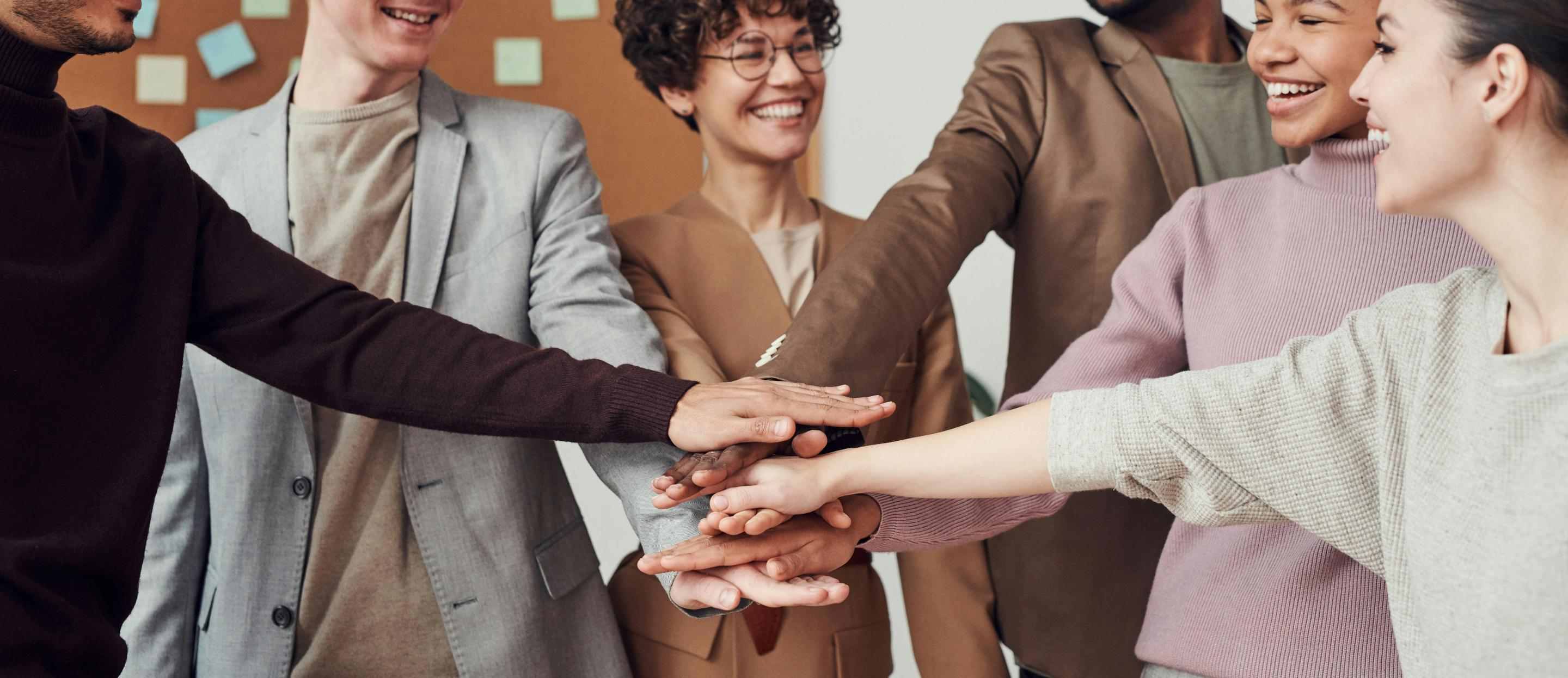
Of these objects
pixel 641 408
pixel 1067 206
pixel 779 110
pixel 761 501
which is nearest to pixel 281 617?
pixel 641 408

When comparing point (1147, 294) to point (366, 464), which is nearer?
point (1147, 294)

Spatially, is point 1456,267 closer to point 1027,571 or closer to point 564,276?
point 1027,571

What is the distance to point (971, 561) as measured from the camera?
1.96m

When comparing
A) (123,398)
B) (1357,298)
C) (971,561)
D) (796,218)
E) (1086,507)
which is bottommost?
(971,561)

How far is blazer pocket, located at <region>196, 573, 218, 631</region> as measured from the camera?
171 centimetres

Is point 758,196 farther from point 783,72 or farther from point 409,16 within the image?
point 409,16

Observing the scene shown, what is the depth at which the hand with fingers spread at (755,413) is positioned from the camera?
151 cm

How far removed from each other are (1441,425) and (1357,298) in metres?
0.34

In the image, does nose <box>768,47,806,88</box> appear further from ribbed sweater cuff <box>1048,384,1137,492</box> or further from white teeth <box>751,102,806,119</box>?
ribbed sweater cuff <box>1048,384,1137,492</box>

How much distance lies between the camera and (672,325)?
6.15 ft

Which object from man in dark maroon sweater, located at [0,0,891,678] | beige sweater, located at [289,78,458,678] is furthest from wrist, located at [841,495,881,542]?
beige sweater, located at [289,78,458,678]

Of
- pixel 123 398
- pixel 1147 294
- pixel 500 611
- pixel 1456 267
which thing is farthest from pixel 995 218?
pixel 123 398

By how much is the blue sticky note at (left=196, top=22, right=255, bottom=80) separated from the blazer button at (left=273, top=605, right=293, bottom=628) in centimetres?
163

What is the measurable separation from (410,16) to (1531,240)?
137 centimetres
